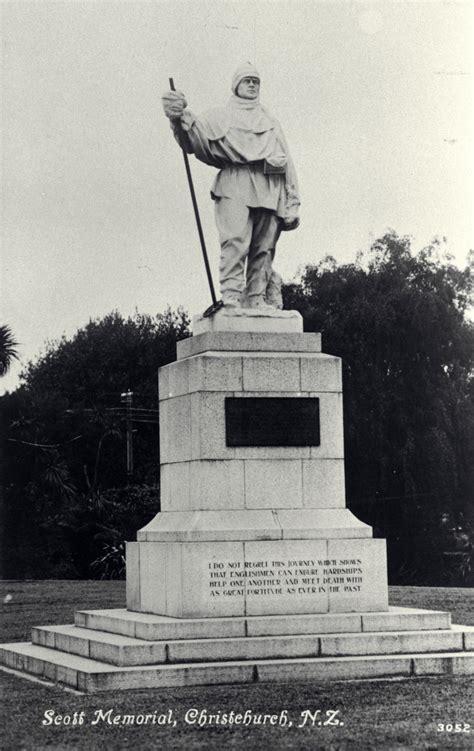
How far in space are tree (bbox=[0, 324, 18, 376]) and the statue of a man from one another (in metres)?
11.6

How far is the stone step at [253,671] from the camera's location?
10070 mm

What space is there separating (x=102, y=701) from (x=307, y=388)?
4.29 meters

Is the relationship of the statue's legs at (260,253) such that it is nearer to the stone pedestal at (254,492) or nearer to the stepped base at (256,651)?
the stone pedestal at (254,492)

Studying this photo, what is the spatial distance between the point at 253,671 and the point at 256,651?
43cm

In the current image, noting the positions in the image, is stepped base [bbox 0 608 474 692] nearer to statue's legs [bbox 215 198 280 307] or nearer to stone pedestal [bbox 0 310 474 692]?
stone pedestal [bbox 0 310 474 692]

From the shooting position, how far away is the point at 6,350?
24.3 metres

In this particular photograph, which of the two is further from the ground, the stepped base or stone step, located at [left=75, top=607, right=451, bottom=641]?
stone step, located at [left=75, top=607, right=451, bottom=641]

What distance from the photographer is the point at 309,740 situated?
26.9 feet

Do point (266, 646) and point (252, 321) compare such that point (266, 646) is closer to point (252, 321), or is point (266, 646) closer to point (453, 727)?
point (453, 727)

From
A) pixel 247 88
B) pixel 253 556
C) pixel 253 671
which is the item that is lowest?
pixel 253 671

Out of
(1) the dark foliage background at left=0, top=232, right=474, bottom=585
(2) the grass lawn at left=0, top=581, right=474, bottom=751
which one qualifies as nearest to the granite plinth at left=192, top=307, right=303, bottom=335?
(2) the grass lawn at left=0, top=581, right=474, bottom=751

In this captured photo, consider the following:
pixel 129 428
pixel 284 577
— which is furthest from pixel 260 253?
pixel 129 428

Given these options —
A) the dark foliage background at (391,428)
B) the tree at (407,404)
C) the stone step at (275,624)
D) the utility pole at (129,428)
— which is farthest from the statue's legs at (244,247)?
the utility pole at (129,428)

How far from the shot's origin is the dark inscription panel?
12398 millimetres
